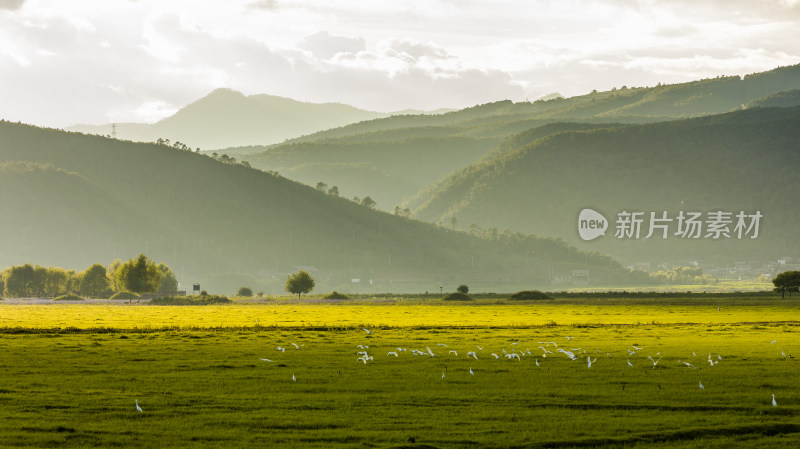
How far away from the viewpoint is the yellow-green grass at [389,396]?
2475 cm

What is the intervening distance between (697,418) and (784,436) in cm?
299

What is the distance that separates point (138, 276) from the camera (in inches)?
6339

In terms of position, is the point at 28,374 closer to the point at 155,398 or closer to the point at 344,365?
the point at 155,398

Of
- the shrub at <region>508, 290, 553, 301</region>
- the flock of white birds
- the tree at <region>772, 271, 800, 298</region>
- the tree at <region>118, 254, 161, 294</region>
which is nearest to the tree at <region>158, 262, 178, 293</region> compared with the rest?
the tree at <region>118, 254, 161, 294</region>

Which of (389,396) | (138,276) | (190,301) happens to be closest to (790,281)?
(190,301)

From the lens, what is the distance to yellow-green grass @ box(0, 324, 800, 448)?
81.2 ft

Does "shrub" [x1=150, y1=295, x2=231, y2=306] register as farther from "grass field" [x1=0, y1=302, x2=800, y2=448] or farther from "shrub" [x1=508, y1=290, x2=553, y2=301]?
"grass field" [x1=0, y1=302, x2=800, y2=448]

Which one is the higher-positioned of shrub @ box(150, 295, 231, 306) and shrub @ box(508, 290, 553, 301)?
shrub @ box(508, 290, 553, 301)

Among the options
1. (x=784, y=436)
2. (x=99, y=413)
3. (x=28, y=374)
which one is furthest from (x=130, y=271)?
(x=784, y=436)

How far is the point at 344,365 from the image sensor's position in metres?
41.8

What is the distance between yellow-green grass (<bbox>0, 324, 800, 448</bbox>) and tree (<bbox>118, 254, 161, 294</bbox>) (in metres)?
110

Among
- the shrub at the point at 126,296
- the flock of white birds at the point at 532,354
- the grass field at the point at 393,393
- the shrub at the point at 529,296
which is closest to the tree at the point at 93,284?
the shrub at the point at 126,296

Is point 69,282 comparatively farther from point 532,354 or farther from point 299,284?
point 532,354

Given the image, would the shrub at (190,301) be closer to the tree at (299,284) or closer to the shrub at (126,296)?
the shrub at (126,296)
